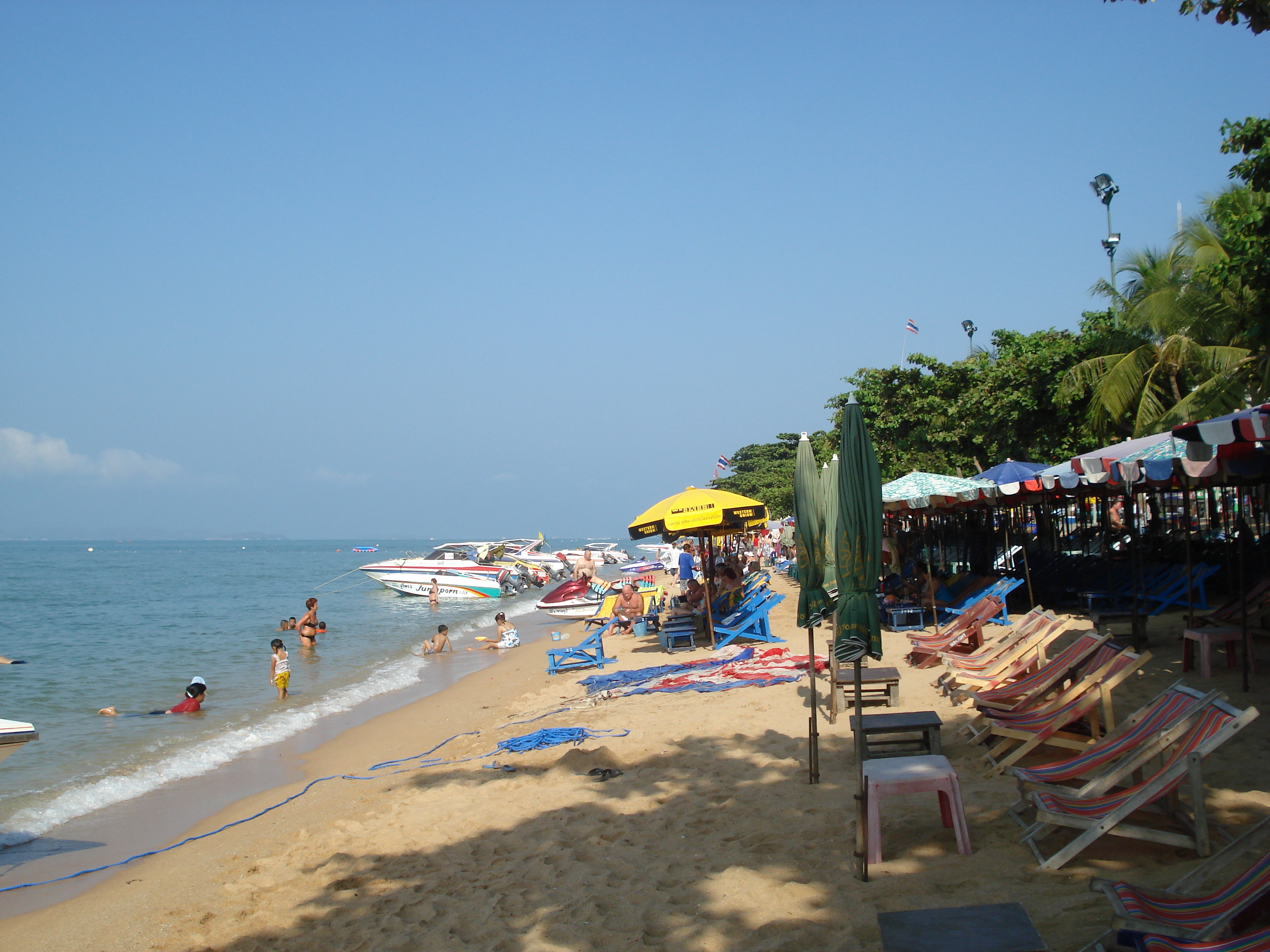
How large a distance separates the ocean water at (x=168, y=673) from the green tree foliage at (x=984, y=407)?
12541mm

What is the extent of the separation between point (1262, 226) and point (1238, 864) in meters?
5.86

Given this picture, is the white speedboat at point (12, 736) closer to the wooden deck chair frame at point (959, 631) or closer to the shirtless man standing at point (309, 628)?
the wooden deck chair frame at point (959, 631)

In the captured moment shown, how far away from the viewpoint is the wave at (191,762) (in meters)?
7.81

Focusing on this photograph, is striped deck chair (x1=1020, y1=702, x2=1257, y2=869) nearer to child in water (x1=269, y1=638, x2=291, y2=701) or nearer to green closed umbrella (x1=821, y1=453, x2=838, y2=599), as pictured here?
green closed umbrella (x1=821, y1=453, x2=838, y2=599)

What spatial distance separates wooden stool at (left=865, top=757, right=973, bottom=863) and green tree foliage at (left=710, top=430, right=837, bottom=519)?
88.3 feet

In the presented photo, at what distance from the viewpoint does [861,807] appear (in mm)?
4035

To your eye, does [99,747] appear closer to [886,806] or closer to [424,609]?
[886,806]

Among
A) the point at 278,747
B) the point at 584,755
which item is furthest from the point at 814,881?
the point at 278,747

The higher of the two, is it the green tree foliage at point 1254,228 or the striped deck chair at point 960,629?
the green tree foliage at point 1254,228

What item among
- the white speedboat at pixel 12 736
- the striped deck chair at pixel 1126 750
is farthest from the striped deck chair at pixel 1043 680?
the white speedboat at pixel 12 736

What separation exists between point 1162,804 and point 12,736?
24.0ft

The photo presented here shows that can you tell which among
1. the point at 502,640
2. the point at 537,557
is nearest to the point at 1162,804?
the point at 502,640

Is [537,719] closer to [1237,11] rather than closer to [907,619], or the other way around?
[907,619]

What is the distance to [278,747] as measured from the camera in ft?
34.3
